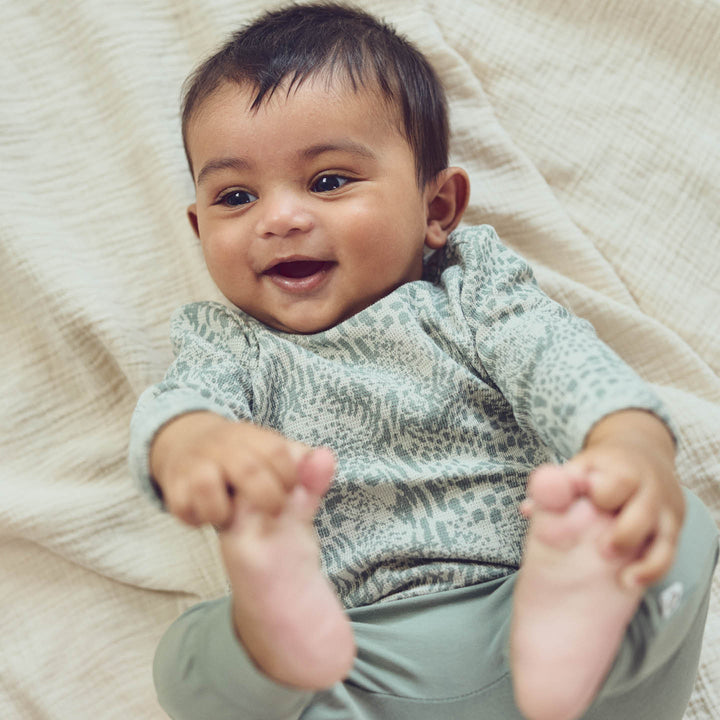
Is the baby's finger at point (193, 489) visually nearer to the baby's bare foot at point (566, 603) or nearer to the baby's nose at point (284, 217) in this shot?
the baby's bare foot at point (566, 603)

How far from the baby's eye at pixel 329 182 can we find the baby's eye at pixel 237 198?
8 cm

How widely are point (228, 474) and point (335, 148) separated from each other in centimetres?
42

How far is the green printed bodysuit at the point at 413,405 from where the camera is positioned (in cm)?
84

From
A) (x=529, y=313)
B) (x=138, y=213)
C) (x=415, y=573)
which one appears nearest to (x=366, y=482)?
(x=415, y=573)

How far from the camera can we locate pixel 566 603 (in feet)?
1.98

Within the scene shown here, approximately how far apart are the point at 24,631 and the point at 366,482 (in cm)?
49

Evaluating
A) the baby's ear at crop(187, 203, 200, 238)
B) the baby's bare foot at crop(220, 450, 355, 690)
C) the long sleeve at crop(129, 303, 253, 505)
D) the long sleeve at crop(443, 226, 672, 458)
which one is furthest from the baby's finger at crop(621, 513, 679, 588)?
the baby's ear at crop(187, 203, 200, 238)

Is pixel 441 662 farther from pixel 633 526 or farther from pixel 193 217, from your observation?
pixel 193 217

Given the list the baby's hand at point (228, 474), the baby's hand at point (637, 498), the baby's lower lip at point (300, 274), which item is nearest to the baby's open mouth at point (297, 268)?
the baby's lower lip at point (300, 274)

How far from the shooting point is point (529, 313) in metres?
0.85

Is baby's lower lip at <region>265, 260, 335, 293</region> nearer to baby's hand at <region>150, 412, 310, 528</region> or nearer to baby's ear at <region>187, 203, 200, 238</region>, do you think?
baby's ear at <region>187, 203, 200, 238</region>

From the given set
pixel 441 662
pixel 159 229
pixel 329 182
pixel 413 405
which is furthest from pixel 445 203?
pixel 441 662

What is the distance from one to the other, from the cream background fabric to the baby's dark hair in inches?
5.5

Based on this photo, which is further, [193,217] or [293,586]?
[193,217]
